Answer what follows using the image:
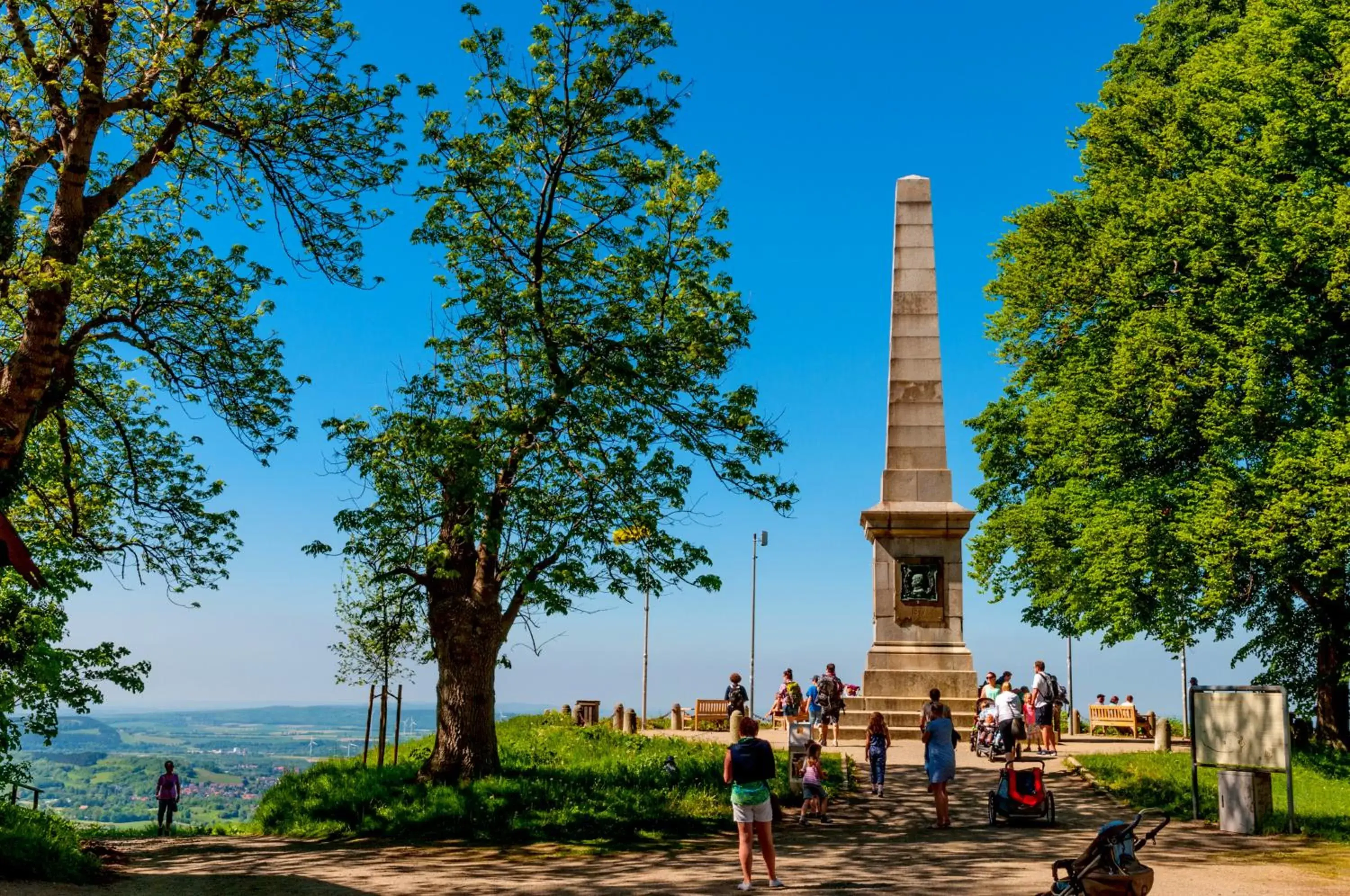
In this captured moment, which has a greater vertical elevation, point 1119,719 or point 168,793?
point 1119,719

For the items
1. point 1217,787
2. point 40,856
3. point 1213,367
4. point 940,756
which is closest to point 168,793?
point 40,856

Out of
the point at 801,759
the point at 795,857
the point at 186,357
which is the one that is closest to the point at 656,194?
the point at 186,357

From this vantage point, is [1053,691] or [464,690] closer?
[464,690]

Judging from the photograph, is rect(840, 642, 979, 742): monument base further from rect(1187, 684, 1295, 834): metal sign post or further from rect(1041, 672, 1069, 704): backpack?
rect(1187, 684, 1295, 834): metal sign post

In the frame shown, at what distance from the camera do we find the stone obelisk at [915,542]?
25172 mm

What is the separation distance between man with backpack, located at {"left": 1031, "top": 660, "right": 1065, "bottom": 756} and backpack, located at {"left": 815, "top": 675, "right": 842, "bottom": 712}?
4.07 m

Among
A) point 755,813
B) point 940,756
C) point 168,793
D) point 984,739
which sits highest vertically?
point 940,756

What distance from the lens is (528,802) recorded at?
1553 cm

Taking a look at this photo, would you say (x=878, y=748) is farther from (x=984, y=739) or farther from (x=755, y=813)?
(x=755, y=813)

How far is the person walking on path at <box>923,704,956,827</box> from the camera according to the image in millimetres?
14977

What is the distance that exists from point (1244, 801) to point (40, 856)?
47.4 ft

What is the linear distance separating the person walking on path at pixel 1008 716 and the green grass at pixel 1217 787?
5.17 ft

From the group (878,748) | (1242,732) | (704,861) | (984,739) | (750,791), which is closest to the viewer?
(750,791)

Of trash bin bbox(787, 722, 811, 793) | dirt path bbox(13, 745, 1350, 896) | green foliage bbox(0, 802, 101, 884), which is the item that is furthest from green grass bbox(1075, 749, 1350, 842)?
green foliage bbox(0, 802, 101, 884)
